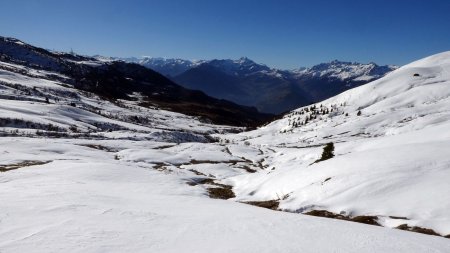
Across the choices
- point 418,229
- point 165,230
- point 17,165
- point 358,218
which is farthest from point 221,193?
point 17,165

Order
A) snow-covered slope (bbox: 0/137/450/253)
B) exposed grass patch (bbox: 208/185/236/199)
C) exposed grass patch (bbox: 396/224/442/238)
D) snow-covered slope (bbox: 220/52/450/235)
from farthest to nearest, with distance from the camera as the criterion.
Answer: exposed grass patch (bbox: 208/185/236/199) < snow-covered slope (bbox: 220/52/450/235) < exposed grass patch (bbox: 396/224/442/238) < snow-covered slope (bbox: 0/137/450/253)

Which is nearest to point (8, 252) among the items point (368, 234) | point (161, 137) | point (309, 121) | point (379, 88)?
point (368, 234)

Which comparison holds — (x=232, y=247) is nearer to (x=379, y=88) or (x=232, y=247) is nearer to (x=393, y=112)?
(x=393, y=112)

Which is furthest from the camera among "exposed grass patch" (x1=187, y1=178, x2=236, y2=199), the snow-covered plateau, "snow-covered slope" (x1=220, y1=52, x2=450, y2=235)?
"exposed grass patch" (x1=187, y1=178, x2=236, y2=199)

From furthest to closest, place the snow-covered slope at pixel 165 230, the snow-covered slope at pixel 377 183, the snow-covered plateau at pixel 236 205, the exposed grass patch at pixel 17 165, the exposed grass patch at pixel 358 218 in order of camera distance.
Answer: the exposed grass patch at pixel 17 165, the exposed grass patch at pixel 358 218, the snow-covered slope at pixel 377 183, the snow-covered plateau at pixel 236 205, the snow-covered slope at pixel 165 230

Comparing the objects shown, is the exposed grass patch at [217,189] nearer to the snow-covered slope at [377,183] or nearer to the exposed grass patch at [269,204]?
the snow-covered slope at [377,183]

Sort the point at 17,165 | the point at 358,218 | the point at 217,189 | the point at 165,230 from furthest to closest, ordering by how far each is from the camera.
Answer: the point at 17,165, the point at 217,189, the point at 358,218, the point at 165,230

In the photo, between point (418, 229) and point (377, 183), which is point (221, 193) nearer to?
point (377, 183)

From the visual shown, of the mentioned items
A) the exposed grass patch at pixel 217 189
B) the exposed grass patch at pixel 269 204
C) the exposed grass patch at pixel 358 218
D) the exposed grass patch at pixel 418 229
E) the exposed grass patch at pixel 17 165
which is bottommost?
the exposed grass patch at pixel 17 165

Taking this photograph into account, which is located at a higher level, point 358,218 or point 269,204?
point 358,218

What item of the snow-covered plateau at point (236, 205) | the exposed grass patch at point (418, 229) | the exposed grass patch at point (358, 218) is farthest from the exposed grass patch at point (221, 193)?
the exposed grass patch at point (418, 229)

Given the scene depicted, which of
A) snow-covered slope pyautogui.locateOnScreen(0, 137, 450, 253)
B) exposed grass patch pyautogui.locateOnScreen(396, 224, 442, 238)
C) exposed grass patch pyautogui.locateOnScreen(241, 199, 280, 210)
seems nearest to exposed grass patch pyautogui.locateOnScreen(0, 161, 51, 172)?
snow-covered slope pyautogui.locateOnScreen(0, 137, 450, 253)

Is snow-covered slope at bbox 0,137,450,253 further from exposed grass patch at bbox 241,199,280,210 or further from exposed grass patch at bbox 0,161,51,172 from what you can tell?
exposed grass patch at bbox 0,161,51,172

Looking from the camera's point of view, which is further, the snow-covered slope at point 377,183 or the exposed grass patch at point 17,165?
the exposed grass patch at point 17,165
